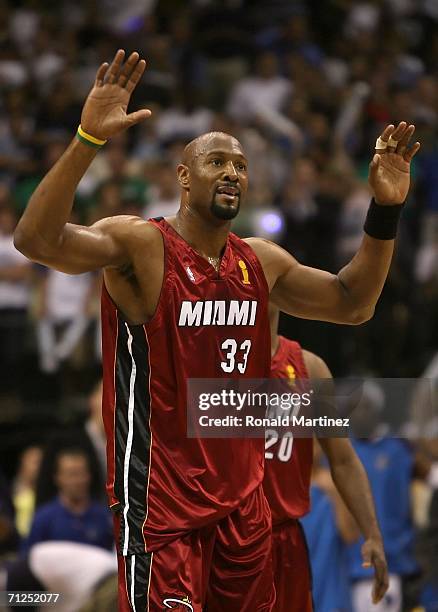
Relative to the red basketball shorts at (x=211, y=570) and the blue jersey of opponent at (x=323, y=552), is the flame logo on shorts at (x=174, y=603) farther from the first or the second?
the blue jersey of opponent at (x=323, y=552)

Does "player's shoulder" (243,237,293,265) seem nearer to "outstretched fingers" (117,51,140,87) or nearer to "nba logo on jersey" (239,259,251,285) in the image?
"nba logo on jersey" (239,259,251,285)

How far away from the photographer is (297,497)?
5.85 m

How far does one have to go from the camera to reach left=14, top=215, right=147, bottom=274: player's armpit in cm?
423

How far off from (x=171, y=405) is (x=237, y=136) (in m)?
8.19

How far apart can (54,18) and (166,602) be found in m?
10.9

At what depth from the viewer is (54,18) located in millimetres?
14398

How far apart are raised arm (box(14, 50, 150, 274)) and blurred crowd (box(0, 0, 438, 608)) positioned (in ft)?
12.4

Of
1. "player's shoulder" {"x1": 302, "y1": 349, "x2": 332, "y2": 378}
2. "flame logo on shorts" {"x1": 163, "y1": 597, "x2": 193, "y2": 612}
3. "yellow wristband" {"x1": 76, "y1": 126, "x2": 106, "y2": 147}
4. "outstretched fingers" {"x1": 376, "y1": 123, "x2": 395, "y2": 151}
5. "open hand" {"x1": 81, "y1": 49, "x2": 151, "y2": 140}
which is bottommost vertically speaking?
"flame logo on shorts" {"x1": 163, "y1": 597, "x2": 193, "y2": 612}

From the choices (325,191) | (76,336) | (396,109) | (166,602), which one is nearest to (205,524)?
(166,602)

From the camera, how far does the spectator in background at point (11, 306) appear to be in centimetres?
1034

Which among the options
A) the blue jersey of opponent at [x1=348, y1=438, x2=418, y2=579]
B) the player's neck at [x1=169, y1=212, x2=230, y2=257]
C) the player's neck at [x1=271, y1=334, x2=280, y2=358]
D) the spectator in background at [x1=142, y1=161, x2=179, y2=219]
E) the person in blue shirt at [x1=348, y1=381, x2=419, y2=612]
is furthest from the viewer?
the spectator in background at [x1=142, y1=161, x2=179, y2=219]

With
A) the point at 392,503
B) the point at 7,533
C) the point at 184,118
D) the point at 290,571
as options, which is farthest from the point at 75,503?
the point at 184,118

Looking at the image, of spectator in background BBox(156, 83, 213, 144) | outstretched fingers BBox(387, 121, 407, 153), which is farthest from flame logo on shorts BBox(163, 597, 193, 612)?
spectator in background BBox(156, 83, 213, 144)

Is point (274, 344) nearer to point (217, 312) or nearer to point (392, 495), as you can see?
point (217, 312)
